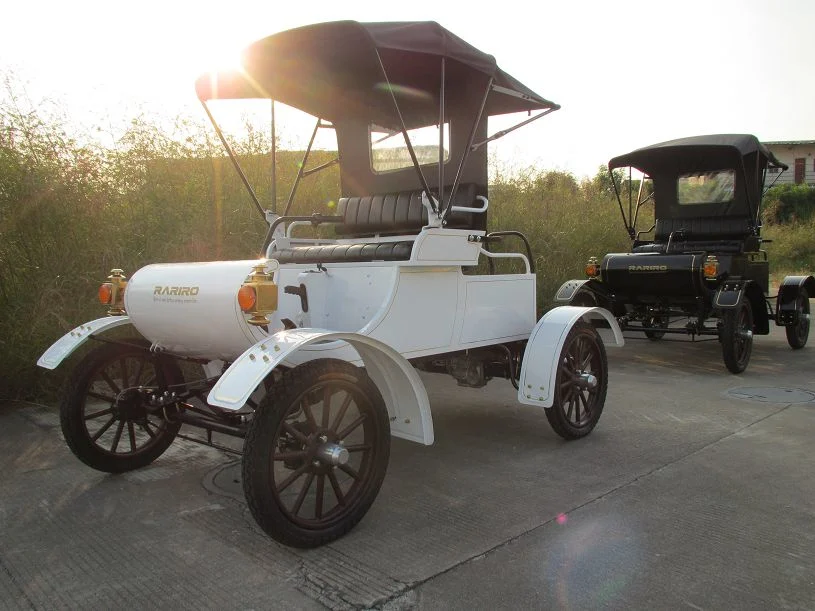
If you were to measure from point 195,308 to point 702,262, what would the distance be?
5.69m

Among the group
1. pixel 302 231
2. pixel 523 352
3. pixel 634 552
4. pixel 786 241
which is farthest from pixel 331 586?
pixel 786 241

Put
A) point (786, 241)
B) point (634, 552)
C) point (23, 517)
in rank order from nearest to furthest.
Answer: point (634, 552) → point (23, 517) → point (786, 241)

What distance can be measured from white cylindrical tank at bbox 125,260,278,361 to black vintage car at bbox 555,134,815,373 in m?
4.79

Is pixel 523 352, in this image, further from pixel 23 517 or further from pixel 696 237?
pixel 696 237

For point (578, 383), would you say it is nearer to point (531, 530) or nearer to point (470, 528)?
point (531, 530)

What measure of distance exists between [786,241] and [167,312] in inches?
835

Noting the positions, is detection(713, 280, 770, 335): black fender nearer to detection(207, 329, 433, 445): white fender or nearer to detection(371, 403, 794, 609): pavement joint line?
detection(371, 403, 794, 609): pavement joint line

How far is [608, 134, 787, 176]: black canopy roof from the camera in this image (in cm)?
711

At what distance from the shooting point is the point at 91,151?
5613mm

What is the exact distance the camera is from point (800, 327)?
7.69 m

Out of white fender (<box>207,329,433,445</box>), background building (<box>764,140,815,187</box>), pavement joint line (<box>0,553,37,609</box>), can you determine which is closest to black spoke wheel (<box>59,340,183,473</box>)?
pavement joint line (<box>0,553,37,609</box>)

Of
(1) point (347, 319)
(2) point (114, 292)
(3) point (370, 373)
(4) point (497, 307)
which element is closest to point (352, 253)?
(1) point (347, 319)

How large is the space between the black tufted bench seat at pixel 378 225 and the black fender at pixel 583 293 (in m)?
3.21

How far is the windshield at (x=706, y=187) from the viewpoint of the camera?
7.70m
